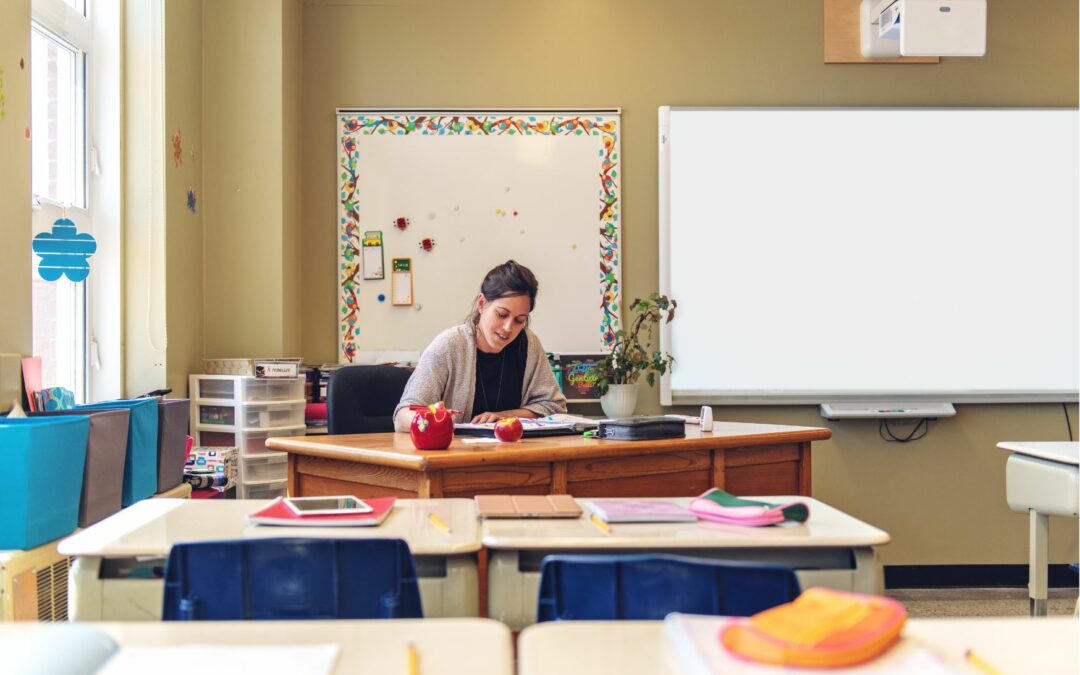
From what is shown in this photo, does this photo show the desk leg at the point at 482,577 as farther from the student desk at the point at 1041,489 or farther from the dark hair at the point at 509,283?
the student desk at the point at 1041,489

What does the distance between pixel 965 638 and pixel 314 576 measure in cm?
84

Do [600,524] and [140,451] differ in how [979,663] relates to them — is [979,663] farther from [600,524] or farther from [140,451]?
[140,451]

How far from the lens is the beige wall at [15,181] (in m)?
2.42

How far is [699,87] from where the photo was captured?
4402mm

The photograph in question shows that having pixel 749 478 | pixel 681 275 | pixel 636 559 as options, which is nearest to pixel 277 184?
pixel 681 275

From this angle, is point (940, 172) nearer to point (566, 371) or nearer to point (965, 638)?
point (566, 371)

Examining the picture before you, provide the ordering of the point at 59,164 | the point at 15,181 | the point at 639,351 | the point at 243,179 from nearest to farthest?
the point at 15,181 < the point at 59,164 < the point at 243,179 < the point at 639,351

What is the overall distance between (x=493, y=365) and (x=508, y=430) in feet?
2.47

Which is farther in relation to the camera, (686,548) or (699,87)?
(699,87)

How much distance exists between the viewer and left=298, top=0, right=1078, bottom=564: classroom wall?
14.2 feet

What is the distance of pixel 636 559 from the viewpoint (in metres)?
1.25

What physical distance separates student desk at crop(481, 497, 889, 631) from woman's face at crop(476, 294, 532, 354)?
1665 mm

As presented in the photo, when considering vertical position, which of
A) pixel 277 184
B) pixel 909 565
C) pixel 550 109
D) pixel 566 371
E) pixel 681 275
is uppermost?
pixel 550 109

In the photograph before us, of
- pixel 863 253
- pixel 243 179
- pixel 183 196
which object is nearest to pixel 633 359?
pixel 863 253
